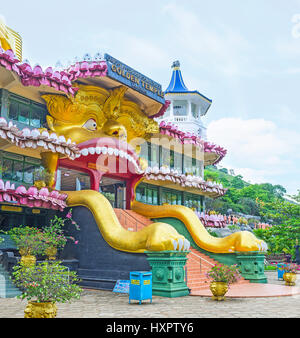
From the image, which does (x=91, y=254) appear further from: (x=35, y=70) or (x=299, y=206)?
(x=299, y=206)

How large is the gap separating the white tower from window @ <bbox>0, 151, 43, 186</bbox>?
74.3 feet

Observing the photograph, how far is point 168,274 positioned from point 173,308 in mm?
2918

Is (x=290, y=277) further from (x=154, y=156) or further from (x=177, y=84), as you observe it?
(x=177, y=84)

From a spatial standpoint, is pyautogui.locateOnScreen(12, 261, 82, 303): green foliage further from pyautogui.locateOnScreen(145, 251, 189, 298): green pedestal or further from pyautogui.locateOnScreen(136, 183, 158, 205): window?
pyautogui.locateOnScreen(136, 183, 158, 205): window

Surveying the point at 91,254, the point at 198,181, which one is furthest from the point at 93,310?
the point at 198,181

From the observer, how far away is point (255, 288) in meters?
17.3

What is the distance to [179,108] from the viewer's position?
4741 cm

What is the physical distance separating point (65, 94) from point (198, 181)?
514 inches

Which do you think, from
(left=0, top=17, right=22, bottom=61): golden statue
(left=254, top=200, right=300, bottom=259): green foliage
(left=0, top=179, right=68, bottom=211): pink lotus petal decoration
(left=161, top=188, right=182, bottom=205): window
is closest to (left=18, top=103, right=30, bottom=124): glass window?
(left=0, top=17, right=22, bottom=61): golden statue

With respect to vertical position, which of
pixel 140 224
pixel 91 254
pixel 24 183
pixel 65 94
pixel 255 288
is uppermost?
pixel 65 94

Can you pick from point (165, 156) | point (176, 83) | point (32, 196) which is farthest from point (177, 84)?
point (32, 196)

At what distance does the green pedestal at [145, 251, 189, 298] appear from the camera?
14.8 metres

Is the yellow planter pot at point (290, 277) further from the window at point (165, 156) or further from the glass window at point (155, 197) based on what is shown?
the window at point (165, 156)
